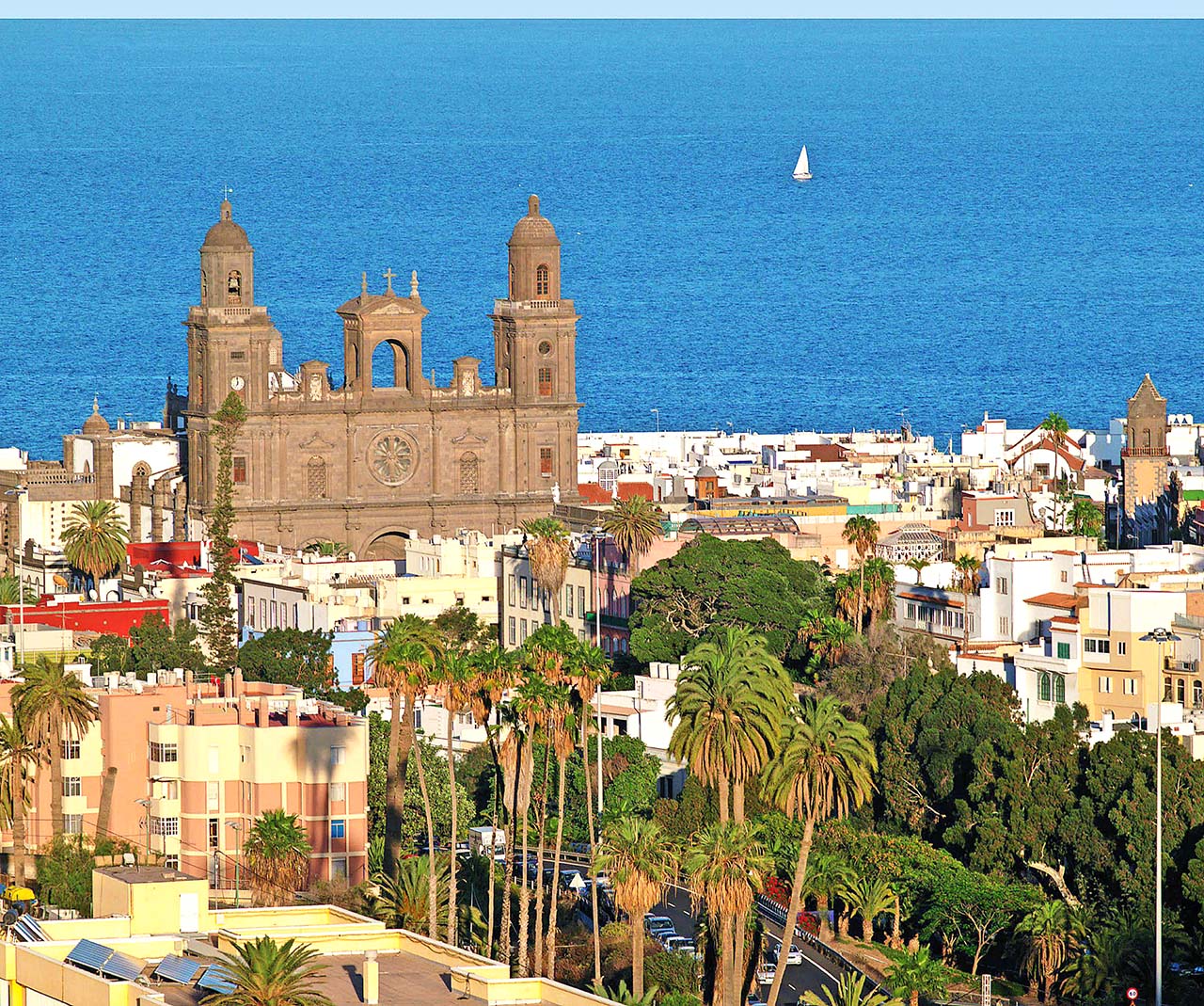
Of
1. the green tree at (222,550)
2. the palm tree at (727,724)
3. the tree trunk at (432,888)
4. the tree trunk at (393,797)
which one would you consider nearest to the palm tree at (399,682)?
the tree trunk at (393,797)

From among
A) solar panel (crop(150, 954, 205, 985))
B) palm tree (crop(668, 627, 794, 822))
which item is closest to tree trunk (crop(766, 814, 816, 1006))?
palm tree (crop(668, 627, 794, 822))

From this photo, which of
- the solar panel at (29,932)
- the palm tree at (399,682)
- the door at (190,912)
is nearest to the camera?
the solar panel at (29,932)

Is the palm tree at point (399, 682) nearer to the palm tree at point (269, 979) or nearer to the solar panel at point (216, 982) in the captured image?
the palm tree at point (269, 979)

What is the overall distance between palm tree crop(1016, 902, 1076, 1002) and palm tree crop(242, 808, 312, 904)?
13.1 m

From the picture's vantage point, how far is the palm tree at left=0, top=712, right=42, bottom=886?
77938 millimetres

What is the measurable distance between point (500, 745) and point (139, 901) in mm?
23053

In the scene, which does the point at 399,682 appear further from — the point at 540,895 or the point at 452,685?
the point at 540,895

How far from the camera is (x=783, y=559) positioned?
10375 cm

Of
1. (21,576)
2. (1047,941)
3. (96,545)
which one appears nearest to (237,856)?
(1047,941)

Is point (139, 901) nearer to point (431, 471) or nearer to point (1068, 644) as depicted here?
point (1068, 644)

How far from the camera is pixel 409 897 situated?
72.7 metres

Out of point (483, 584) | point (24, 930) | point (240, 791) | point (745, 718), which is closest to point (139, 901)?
point (24, 930)

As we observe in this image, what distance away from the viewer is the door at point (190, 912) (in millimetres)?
53531

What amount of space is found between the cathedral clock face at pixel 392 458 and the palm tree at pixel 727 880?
71.2 m
